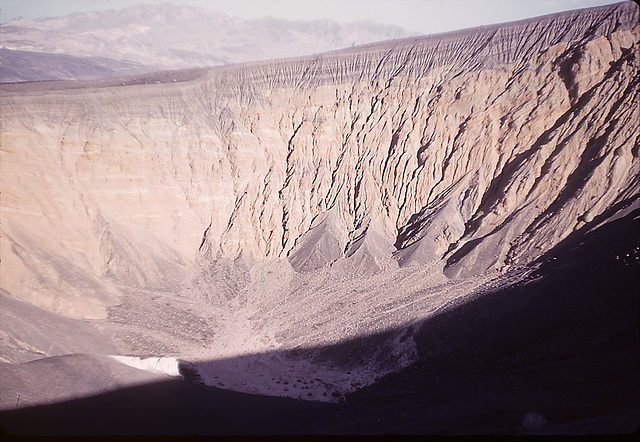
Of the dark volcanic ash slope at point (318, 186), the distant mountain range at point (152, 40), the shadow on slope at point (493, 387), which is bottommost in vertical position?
the shadow on slope at point (493, 387)

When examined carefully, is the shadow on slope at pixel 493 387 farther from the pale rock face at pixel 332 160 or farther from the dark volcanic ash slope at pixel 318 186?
the pale rock face at pixel 332 160

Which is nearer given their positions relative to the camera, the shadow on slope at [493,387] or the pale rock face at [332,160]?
the shadow on slope at [493,387]

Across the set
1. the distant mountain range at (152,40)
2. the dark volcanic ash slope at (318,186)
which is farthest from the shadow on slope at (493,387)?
the distant mountain range at (152,40)

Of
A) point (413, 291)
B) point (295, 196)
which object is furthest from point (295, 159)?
point (413, 291)

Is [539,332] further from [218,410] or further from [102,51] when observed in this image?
[102,51]

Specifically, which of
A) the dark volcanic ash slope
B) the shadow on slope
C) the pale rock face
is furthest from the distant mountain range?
the shadow on slope

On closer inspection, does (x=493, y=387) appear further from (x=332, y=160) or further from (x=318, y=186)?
(x=332, y=160)
